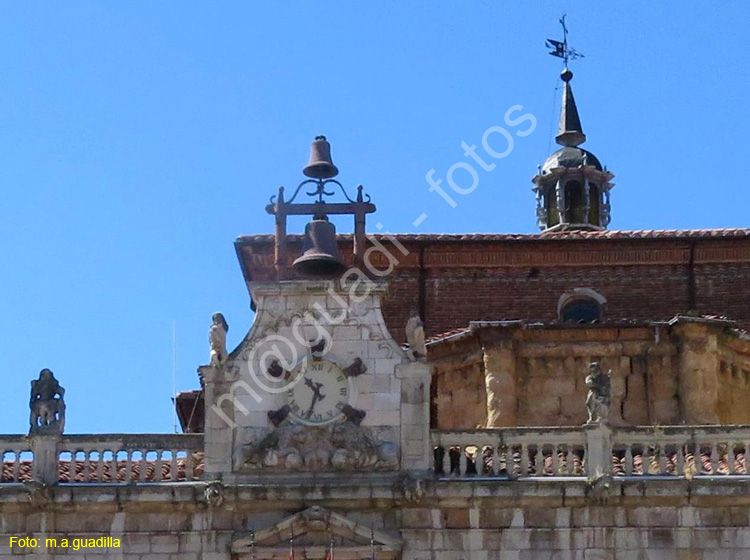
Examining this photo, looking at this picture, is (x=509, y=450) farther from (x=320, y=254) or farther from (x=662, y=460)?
(x=320, y=254)

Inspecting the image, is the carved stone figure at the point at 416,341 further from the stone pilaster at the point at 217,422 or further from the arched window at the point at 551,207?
the arched window at the point at 551,207

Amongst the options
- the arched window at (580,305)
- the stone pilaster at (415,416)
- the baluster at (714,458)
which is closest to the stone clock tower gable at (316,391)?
the stone pilaster at (415,416)

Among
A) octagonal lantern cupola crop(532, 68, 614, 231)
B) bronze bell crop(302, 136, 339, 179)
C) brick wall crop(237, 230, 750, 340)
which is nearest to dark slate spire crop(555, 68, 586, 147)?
octagonal lantern cupola crop(532, 68, 614, 231)

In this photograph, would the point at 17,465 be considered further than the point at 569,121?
No

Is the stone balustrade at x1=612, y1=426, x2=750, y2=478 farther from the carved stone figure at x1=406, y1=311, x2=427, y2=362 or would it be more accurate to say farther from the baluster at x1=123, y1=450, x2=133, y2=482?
the baluster at x1=123, y1=450, x2=133, y2=482

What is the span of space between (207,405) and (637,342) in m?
8.57

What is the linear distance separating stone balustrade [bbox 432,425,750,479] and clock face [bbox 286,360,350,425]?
1.40 meters

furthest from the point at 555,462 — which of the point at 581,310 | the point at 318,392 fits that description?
the point at 581,310

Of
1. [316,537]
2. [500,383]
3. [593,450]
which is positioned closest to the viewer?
[316,537]

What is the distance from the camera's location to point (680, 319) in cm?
3600

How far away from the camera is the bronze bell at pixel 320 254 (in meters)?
32.1

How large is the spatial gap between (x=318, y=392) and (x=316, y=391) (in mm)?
34

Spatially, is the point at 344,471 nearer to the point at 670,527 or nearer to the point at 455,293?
the point at 670,527

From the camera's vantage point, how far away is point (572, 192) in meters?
44.4
